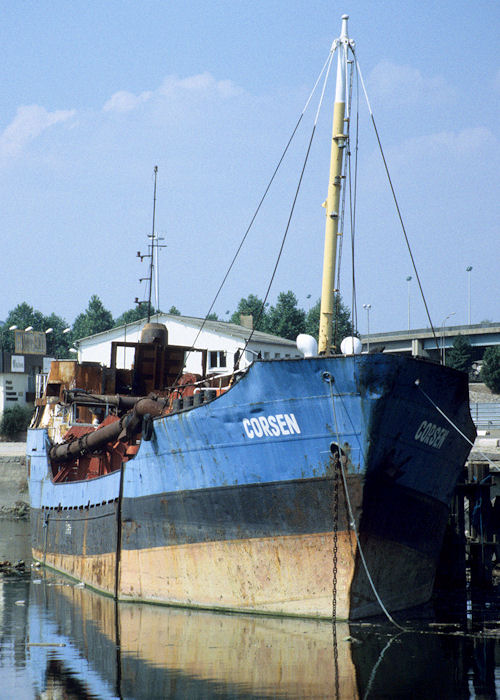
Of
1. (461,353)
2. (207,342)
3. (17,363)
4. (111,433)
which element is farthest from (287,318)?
(111,433)

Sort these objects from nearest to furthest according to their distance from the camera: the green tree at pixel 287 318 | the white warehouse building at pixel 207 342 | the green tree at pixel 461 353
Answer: the white warehouse building at pixel 207 342 < the green tree at pixel 461 353 < the green tree at pixel 287 318

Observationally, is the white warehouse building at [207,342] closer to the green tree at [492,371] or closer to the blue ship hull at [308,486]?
the blue ship hull at [308,486]

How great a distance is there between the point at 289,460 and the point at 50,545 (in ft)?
39.7

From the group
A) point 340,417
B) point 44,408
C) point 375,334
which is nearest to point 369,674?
point 340,417

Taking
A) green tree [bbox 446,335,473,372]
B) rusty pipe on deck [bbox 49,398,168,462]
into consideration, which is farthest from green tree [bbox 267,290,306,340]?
rusty pipe on deck [bbox 49,398,168,462]

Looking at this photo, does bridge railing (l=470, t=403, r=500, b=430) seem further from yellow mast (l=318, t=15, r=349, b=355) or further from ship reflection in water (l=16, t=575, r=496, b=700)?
ship reflection in water (l=16, t=575, r=496, b=700)

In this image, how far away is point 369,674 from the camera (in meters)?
12.4

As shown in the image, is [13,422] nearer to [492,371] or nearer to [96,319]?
[492,371]

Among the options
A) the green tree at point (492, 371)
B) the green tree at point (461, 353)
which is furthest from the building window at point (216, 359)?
the green tree at point (492, 371)

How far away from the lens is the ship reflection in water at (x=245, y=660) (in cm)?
1205

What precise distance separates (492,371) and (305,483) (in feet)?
210

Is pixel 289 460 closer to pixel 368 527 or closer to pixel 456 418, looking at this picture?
pixel 368 527

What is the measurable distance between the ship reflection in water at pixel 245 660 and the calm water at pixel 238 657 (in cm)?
2

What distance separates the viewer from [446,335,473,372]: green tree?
77.7 metres
